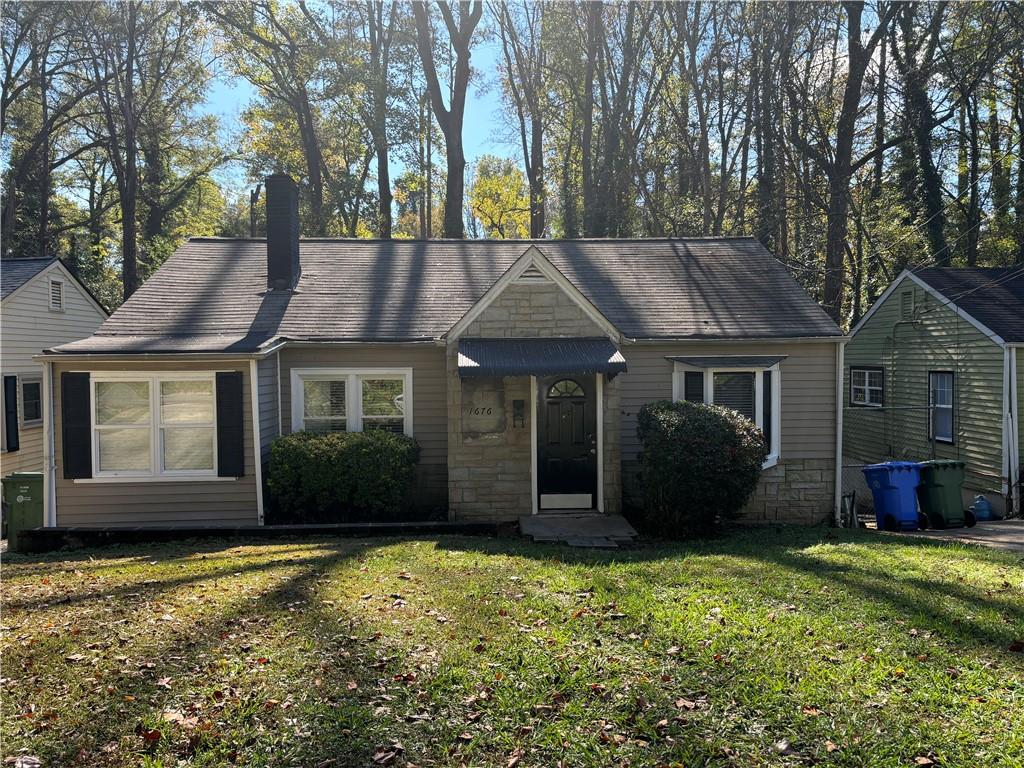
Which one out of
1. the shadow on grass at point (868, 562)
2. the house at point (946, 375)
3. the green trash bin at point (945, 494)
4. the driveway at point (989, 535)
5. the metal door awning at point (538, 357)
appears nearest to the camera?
the shadow on grass at point (868, 562)

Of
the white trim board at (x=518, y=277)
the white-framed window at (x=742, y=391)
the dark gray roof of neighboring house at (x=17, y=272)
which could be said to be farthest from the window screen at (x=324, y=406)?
the dark gray roof of neighboring house at (x=17, y=272)

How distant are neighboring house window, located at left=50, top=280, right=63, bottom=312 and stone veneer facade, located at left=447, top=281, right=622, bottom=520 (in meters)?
13.2

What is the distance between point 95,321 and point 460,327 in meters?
14.8

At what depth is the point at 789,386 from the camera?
12.1 metres

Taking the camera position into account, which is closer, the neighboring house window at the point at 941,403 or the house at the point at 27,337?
the neighboring house window at the point at 941,403

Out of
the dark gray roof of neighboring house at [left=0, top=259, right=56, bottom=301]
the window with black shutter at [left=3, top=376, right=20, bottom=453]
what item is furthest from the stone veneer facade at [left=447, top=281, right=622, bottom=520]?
the dark gray roof of neighboring house at [left=0, top=259, right=56, bottom=301]

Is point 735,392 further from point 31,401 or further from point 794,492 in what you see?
point 31,401

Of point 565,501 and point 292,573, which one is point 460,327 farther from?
point 292,573

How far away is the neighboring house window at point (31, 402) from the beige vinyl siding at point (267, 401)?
9523 millimetres

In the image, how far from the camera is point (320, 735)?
13.4 feet

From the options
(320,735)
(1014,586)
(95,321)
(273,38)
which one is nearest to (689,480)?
(1014,586)

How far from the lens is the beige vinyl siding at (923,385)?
14641 mm

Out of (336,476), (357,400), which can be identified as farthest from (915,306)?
(336,476)

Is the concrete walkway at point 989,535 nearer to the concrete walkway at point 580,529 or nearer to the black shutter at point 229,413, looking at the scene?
the concrete walkway at point 580,529
